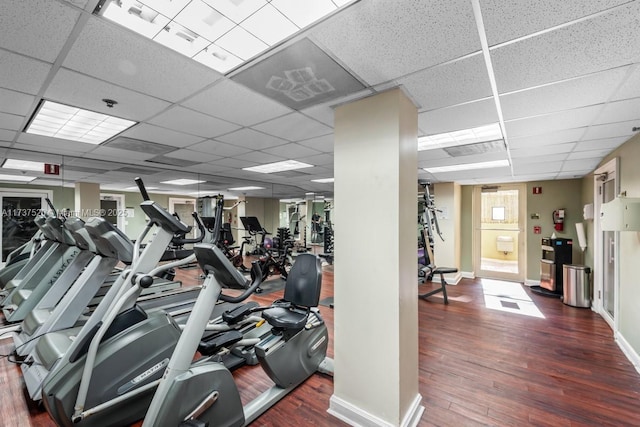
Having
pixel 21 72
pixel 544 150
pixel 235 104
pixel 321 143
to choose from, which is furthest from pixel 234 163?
pixel 544 150

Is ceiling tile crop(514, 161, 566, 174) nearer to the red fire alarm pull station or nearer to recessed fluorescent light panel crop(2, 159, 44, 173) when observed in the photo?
the red fire alarm pull station

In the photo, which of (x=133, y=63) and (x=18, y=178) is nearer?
(x=133, y=63)

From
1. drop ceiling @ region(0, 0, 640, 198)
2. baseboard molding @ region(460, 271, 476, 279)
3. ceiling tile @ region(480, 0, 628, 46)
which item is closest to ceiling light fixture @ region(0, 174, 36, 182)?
drop ceiling @ region(0, 0, 640, 198)

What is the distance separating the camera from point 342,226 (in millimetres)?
2100

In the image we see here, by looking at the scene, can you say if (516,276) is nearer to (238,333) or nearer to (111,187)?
(238,333)

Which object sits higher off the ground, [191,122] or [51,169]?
[191,122]

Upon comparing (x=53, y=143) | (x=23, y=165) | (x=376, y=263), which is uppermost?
(x=53, y=143)

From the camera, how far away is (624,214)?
8.35 feet

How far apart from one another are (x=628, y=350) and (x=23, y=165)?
8137 millimetres

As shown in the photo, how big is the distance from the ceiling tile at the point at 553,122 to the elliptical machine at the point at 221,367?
2267 mm

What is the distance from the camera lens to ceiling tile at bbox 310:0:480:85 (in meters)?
1.14

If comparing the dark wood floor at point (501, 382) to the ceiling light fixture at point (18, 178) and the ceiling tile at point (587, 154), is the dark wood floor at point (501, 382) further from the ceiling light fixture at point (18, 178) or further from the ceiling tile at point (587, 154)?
the ceiling light fixture at point (18, 178)

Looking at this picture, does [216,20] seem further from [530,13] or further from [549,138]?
[549,138]

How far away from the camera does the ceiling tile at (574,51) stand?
1.20 meters
